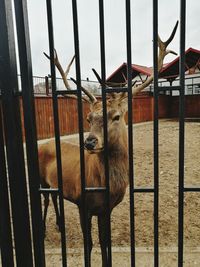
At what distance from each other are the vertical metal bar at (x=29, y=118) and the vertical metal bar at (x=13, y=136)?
0.06 m

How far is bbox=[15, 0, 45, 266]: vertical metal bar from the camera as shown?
1318mm

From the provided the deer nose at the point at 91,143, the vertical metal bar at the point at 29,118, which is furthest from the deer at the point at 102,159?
the vertical metal bar at the point at 29,118

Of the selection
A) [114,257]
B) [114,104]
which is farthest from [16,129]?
[114,257]

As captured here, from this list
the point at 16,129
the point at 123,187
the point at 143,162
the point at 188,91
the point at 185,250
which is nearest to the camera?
the point at 16,129

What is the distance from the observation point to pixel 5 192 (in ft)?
4.85

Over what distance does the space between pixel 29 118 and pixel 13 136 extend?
0.14 m

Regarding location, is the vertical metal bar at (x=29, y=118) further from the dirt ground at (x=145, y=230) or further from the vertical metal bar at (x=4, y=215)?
the dirt ground at (x=145, y=230)

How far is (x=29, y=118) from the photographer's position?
1.39m

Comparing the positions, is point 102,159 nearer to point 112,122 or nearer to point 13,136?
point 112,122

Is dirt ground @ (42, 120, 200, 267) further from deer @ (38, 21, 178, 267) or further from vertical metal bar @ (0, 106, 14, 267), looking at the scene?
vertical metal bar @ (0, 106, 14, 267)

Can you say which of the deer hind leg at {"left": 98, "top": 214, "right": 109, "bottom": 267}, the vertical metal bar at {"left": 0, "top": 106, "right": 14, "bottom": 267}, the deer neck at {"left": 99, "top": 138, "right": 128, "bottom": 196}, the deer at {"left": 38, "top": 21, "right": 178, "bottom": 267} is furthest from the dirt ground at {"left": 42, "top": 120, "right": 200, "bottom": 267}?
the vertical metal bar at {"left": 0, "top": 106, "right": 14, "bottom": 267}

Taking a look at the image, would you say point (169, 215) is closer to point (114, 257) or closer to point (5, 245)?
point (114, 257)

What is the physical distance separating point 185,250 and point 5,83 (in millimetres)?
2626

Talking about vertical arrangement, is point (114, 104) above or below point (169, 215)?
above
